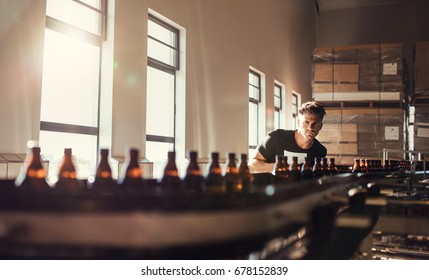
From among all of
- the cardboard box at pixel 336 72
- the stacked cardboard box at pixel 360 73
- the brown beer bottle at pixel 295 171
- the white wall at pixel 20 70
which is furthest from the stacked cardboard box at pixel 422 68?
the white wall at pixel 20 70

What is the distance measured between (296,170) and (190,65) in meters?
2.34

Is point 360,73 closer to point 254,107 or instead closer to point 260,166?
point 254,107

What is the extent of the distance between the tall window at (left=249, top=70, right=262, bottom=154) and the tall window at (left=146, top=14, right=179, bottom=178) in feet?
7.00

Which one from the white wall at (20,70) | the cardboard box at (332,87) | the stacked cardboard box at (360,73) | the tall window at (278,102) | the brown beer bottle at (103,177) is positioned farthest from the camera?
the tall window at (278,102)

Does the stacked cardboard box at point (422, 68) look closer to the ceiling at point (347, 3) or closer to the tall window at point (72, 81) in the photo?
the ceiling at point (347, 3)

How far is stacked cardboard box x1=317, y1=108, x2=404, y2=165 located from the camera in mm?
4918

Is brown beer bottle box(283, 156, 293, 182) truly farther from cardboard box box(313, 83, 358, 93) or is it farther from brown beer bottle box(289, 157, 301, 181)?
cardboard box box(313, 83, 358, 93)

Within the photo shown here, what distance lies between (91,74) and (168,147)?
3.59 ft

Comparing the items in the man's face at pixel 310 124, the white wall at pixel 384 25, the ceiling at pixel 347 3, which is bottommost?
the man's face at pixel 310 124

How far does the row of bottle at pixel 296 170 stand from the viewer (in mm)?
1732

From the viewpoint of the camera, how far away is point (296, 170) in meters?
1.91

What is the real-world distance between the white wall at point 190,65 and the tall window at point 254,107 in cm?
15

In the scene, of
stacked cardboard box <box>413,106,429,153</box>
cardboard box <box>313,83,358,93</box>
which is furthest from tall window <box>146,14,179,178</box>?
stacked cardboard box <box>413,106,429,153</box>
